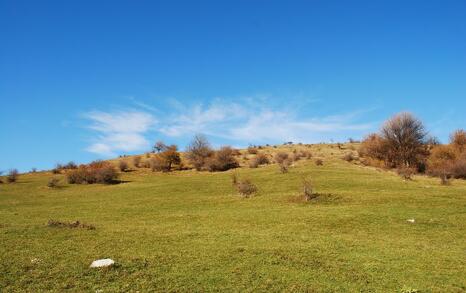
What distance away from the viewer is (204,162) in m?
67.7

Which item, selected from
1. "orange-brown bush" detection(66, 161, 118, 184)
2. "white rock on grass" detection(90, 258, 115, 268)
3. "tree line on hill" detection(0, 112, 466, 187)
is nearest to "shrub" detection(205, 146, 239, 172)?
"tree line on hill" detection(0, 112, 466, 187)

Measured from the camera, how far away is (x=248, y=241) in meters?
19.7

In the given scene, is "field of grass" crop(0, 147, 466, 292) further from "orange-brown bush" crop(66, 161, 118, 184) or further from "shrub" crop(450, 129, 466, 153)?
"shrub" crop(450, 129, 466, 153)

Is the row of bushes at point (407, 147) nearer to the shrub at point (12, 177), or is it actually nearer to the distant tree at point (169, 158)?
the distant tree at point (169, 158)

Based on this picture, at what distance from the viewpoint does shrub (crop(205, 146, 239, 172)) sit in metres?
65.4

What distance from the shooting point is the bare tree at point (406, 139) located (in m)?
66.2

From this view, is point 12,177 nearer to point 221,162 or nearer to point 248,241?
point 221,162

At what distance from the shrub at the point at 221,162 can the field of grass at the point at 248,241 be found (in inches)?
988

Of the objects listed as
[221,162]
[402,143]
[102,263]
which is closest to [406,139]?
[402,143]

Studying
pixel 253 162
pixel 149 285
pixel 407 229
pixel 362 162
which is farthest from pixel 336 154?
pixel 149 285

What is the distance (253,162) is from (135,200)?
29635 millimetres

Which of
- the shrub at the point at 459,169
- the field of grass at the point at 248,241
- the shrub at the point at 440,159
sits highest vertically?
the shrub at the point at 440,159

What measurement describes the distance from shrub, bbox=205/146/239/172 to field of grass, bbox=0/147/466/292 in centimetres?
2510

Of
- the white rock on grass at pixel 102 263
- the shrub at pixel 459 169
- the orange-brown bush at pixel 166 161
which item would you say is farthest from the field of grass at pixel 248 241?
the orange-brown bush at pixel 166 161
